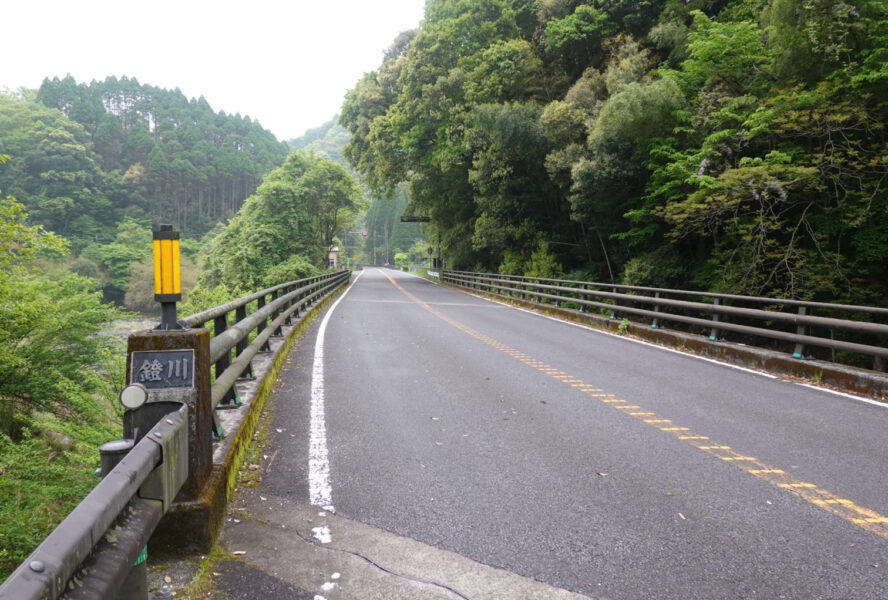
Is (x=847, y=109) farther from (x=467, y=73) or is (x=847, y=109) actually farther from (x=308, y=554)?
(x=467, y=73)

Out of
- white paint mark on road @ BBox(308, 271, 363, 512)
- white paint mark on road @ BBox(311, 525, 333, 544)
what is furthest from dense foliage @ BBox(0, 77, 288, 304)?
white paint mark on road @ BBox(311, 525, 333, 544)

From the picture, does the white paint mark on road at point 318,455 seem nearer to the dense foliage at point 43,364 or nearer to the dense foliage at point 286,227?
the dense foliage at point 43,364

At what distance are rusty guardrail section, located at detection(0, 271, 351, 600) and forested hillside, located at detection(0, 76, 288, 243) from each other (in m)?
60.0

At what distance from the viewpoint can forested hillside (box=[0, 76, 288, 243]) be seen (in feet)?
197

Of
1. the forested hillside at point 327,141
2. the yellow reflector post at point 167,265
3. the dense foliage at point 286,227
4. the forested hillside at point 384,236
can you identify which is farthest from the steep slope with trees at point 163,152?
the yellow reflector post at point 167,265

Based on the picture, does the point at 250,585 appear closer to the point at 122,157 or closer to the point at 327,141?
the point at 122,157

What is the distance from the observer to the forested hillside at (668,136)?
462 inches

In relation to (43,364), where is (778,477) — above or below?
above

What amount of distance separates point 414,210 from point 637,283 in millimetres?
24642

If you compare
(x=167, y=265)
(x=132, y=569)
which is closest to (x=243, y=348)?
(x=167, y=265)

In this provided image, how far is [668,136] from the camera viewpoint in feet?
53.5

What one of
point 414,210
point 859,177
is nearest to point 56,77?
Result: point 414,210

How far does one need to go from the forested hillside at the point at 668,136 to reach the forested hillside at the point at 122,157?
45.0 meters

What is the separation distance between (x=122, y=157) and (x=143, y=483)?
83949mm
